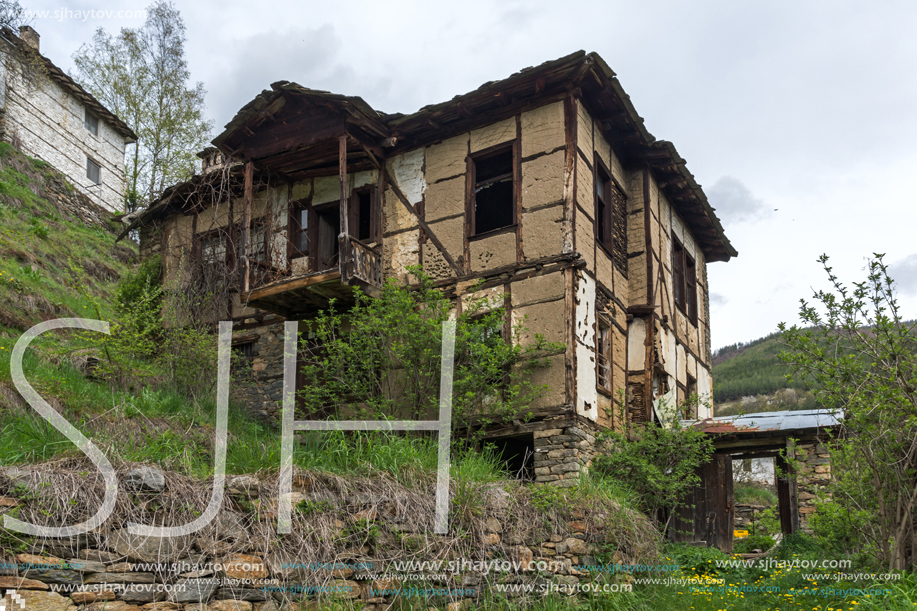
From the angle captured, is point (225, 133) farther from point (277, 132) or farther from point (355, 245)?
point (355, 245)

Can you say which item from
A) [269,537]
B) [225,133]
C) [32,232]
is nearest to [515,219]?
[225,133]

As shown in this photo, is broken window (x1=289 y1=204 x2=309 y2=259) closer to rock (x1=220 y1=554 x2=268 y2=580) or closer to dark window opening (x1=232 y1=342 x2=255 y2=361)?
dark window opening (x1=232 y1=342 x2=255 y2=361)

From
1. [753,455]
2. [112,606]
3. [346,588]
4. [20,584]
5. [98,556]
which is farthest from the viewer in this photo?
[753,455]

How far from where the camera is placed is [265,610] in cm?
557

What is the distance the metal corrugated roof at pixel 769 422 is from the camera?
448 inches

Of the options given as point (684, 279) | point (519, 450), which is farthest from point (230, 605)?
point (684, 279)

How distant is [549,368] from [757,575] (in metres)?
3.70

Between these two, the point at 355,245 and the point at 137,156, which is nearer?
the point at 355,245

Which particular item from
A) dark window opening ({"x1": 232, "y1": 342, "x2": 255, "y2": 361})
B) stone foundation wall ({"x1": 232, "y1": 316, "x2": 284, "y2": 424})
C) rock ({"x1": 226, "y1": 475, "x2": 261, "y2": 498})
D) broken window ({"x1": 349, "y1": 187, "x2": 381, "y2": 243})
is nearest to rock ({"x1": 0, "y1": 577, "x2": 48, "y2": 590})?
rock ({"x1": 226, "y1": 475, "x2": 261, "y2": 498})

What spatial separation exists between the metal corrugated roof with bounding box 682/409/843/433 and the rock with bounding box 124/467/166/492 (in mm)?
8403

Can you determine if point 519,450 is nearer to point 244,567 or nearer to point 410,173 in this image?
point 410,173

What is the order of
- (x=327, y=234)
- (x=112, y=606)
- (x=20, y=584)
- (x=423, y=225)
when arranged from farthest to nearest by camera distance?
1. (x=327, y=234)
2. (x=423, y=225)
3. (x=112, y=606)
4. (x=20, y=584)

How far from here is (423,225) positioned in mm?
12281

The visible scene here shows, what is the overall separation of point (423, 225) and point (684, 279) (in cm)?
634
